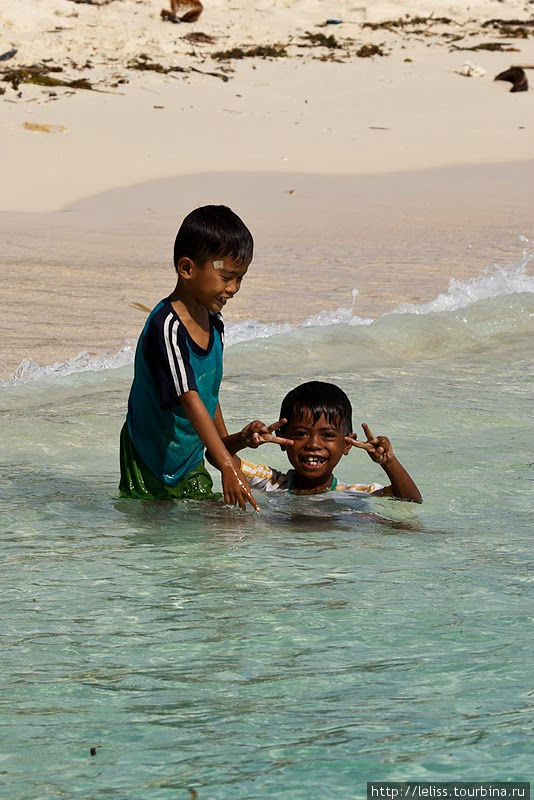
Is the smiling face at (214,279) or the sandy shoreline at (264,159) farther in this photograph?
the sandy shoreline at (264,159)

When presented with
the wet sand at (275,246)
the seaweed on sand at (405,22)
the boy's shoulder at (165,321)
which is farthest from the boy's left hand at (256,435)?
the seaweed on sand at (405,22)

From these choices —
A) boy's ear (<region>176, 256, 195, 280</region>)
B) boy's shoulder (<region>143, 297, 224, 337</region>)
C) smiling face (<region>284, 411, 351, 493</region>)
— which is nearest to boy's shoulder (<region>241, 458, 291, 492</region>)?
smiling face (<region>284, 411, 351, 493</region>)

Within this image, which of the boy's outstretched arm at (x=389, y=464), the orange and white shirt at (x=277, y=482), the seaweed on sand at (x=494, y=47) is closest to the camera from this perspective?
the boy's outstretched arm at (x=389, y=464)

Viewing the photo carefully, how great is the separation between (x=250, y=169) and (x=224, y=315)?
4.41 m

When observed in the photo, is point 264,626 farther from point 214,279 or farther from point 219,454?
point 214,279

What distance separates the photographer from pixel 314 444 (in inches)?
194

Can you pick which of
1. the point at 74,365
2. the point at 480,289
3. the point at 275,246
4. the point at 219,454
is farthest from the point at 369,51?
the point at 219,454

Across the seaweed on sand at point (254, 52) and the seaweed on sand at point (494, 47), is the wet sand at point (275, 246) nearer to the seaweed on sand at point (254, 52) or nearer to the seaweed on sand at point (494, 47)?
the seaweed on sand at point (494, 47)

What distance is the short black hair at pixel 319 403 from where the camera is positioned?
488cm

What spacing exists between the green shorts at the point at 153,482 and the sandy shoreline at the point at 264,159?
2920 mm

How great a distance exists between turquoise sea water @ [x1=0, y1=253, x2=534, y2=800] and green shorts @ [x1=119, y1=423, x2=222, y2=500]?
0.06 m

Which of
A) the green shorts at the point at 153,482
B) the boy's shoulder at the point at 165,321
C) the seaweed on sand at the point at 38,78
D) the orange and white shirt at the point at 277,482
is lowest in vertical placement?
the orange and white shirt at the point at 277,482

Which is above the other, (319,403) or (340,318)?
(319,403)

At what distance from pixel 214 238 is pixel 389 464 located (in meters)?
1.07
